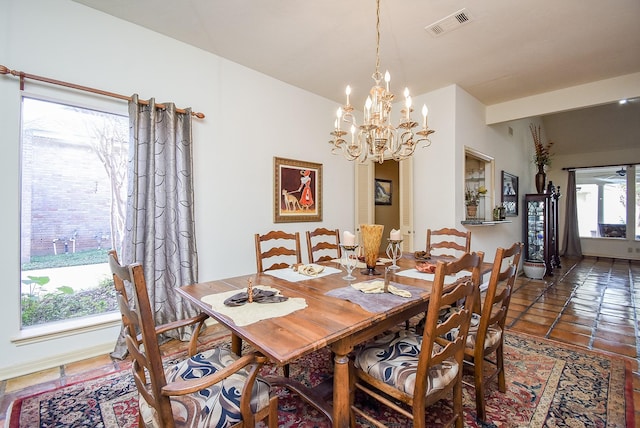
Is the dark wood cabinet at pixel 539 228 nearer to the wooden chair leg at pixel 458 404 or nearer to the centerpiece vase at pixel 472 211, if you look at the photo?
the centerpiece vase at pixel 472 211

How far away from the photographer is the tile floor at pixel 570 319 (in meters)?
1.99

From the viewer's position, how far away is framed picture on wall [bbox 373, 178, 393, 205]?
5.70 metres

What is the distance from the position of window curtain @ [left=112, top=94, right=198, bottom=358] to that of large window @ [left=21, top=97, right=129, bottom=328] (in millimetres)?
294

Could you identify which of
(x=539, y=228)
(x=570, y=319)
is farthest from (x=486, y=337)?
(x=539, y=228)

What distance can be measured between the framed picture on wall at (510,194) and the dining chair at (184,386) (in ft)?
16.9

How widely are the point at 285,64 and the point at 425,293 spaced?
2843 millimetres

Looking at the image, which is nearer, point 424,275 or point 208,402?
point 208,402

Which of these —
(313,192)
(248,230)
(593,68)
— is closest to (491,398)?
(248,230)

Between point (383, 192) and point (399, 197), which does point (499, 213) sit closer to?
point (399, 197)

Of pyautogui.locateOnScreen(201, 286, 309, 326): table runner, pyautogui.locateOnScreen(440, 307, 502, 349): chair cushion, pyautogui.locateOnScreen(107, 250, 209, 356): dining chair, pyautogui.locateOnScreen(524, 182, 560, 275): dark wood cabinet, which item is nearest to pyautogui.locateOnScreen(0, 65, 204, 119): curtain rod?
pyautogui.locateOnScreen(107, 250, 209, 356): dining chair

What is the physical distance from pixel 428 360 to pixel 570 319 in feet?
10.2

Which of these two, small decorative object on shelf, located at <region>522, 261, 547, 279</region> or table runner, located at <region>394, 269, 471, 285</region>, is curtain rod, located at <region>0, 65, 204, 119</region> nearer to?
table runner, located at <region>394, 269, 471, 285</region>

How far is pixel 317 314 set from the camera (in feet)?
4.23

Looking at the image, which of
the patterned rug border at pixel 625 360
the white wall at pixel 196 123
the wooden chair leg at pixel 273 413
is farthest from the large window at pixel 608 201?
the wooden chair leg at pixel 273 413
